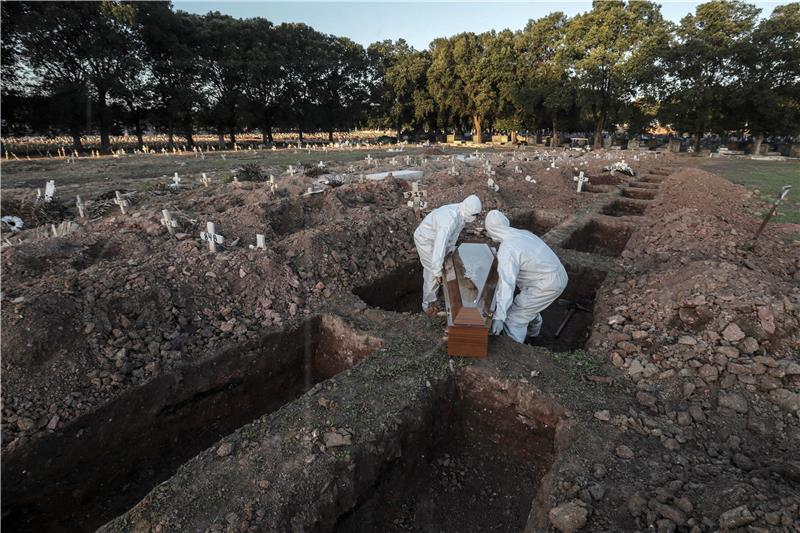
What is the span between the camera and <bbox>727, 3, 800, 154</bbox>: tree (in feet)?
71.3

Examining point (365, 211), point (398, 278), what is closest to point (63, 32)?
point (365, 211)

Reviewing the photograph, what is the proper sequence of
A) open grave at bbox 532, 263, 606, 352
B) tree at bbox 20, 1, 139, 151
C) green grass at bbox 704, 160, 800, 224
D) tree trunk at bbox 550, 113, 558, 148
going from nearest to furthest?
1. open grave at bbox 532, 263, 606, 352
2. green grass at bbox 704, 160, 800, 224
3. tree at bbox 20, 1, 139, 151
4. tree trunk at bbox 550, 113, 558, 148

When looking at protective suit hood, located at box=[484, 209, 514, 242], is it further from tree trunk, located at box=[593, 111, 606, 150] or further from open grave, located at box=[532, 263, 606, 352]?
tree trunk, located at box=[593, 111, 606, 150]

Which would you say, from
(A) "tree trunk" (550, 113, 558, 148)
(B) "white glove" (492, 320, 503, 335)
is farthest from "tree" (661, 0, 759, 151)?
(B) "white glove" (492, 320, 503, 335)

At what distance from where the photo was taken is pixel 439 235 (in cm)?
479

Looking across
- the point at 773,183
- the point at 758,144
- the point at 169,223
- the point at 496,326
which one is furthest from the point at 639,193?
the point at 758,144

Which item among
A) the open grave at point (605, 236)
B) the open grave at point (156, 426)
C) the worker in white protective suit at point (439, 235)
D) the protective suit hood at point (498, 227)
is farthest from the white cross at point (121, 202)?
the open grave at point (605, 236)

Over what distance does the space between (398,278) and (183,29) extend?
29.2 metres

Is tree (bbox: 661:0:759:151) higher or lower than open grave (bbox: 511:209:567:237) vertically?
higher

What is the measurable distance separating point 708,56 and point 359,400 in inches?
1186

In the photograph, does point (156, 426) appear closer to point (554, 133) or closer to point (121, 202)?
point (121, 202)

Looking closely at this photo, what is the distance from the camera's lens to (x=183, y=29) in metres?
26.2

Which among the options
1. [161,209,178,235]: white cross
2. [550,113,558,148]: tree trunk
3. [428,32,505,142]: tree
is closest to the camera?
[161,209,178,235]: white cross

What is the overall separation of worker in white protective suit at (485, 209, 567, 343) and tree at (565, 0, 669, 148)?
26.5 m
